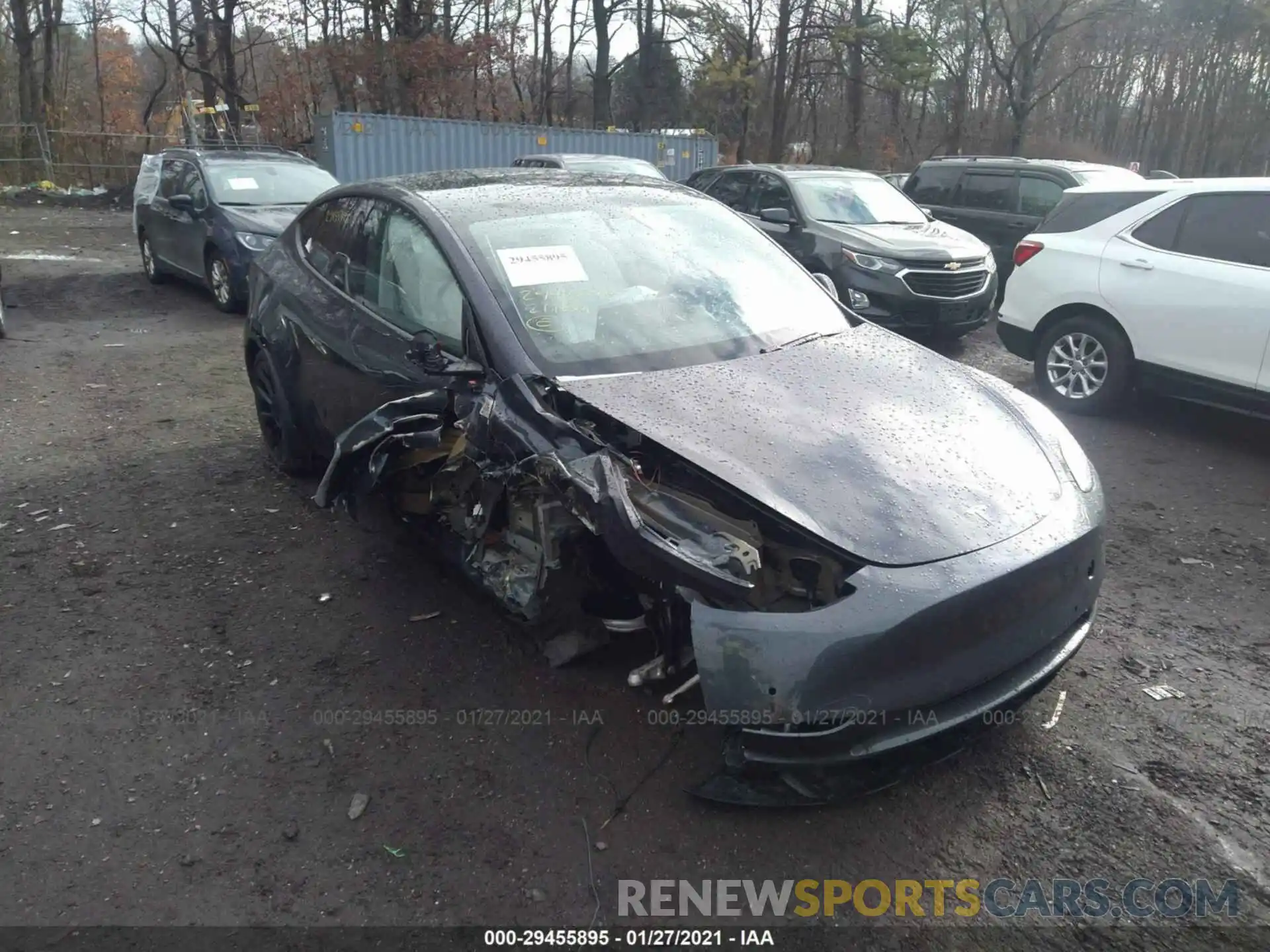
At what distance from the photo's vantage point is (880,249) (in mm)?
8523

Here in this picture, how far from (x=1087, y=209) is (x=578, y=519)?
571cm

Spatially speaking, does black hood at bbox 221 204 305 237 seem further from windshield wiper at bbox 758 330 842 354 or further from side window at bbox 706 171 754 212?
windshield wiper at bbox 758 330 842 354

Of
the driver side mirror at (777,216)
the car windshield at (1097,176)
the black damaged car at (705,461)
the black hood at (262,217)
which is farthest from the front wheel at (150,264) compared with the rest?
the car windshield at (1097,176)

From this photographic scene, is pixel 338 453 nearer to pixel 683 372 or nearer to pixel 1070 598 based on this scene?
pixel 683 372

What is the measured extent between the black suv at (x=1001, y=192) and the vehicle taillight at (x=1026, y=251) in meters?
3.07

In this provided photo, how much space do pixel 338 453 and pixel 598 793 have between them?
1694mm

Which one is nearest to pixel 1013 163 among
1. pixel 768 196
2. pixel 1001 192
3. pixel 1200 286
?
pixel 1001 192

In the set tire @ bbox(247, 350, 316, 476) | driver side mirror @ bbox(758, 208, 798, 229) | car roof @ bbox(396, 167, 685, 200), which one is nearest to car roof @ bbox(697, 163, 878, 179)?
driver side mirror @ bbox(758, 208, 798, 229)

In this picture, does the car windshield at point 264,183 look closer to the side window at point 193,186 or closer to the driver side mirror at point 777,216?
the side window at point 193,186

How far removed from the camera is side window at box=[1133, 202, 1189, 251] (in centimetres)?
626

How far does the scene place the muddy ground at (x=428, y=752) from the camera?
8.45ft

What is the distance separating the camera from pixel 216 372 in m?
7.84

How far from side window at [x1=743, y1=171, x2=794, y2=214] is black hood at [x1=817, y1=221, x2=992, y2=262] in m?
0.73

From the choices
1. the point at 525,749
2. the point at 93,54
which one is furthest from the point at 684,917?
the point at 93,54
